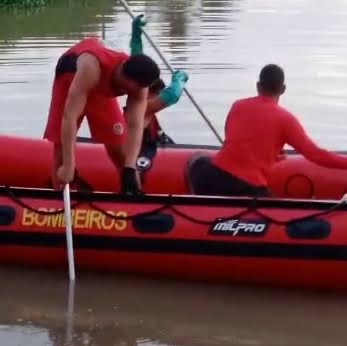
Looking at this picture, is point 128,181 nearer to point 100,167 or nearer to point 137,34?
point 100,167

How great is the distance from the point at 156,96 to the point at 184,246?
1219 mm

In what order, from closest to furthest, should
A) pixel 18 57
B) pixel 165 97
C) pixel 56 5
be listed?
1. pixel 165 97
2. pixel 18 57
3. pixel 56 5

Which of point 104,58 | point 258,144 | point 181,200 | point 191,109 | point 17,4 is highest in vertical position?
point 104,58

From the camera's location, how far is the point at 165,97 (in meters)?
6.37

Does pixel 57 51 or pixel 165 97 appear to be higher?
pixel 165 97

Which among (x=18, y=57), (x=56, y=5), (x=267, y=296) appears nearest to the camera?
(x=267, y=296)

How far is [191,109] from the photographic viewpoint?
34.6 ft

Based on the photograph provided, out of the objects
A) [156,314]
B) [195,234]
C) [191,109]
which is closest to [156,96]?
[195,234]

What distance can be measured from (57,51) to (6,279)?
29.0ft

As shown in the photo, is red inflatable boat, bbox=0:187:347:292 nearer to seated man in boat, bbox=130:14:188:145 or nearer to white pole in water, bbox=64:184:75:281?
white pole in water, bbox=64:184:75:281

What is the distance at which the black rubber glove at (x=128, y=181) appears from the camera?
229 inches

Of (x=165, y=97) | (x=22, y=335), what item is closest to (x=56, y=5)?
(x=165, y=97)

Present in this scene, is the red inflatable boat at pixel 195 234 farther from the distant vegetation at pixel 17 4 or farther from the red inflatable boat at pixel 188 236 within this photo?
the distant vegetation at pixel 17 4

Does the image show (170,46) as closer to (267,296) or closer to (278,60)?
(278,60)
